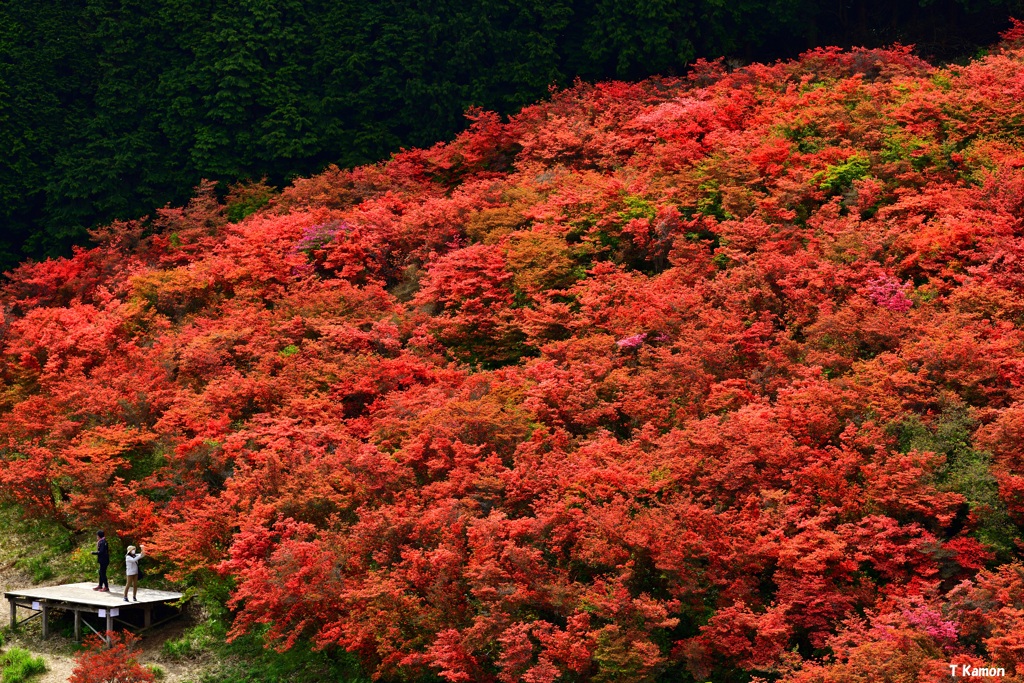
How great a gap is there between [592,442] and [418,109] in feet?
→ 42.6

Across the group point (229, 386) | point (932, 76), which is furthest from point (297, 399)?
point (932, 76)

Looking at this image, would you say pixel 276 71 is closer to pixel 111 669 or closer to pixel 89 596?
pixel 89 596

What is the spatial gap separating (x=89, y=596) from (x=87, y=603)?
1.10 feet

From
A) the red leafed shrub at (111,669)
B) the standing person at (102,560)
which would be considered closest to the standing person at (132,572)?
the standing person at (102,560)

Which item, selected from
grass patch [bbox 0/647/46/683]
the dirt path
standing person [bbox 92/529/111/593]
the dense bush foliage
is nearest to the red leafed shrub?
the dirt path

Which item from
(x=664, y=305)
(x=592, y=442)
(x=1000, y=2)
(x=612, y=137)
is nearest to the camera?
(x=592, y=442)

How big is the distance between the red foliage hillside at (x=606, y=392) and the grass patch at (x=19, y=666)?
178 centimetres

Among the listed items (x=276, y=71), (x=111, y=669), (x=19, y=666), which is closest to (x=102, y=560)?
(x=19, y=666)

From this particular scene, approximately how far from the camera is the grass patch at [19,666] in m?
11.6

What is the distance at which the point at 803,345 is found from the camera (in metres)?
12.7

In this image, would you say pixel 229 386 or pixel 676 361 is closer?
pixel 676 361

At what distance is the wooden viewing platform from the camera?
12117 millimetres

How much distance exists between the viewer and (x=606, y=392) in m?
13.0

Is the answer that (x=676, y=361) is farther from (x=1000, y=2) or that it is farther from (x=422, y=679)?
(x=1000, y=2)
